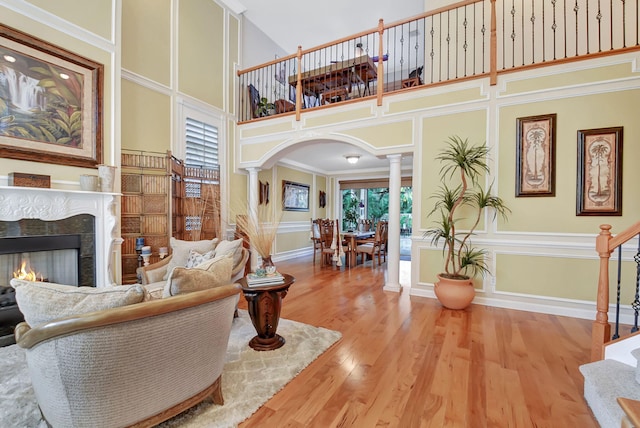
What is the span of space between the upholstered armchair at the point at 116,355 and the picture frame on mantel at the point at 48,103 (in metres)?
2.36

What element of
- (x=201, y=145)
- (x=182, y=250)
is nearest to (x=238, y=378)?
(x=182, y=250)

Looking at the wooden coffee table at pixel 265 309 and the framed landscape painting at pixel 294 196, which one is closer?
the wooden coffee table at pixel 265 309

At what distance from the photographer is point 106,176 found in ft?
10.1

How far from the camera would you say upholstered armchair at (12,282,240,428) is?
1081 mm

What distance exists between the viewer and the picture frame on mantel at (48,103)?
8.32 feet

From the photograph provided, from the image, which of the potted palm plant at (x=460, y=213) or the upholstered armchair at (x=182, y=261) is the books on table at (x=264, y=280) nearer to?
the upholstered armchair at (x=182, y=261)

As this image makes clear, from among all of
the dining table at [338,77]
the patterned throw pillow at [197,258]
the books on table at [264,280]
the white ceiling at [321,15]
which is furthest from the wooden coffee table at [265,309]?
the white ceiling at [321,15]

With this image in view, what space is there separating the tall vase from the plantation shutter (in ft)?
5.01

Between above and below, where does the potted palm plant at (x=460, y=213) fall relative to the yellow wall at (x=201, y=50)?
below

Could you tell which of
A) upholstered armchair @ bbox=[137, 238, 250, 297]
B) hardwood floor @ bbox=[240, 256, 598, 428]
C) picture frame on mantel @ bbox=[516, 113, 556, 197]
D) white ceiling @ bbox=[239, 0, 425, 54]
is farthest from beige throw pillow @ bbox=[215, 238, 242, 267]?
white ceiling @ bbox=[239, 0, 425, 54]

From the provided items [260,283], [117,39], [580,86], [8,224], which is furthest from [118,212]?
[580,86]

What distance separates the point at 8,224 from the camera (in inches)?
98.8

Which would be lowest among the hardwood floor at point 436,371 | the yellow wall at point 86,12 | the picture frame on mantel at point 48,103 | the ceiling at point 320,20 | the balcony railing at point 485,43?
the hardwood floor at point 436,371

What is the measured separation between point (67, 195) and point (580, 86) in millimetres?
5704
